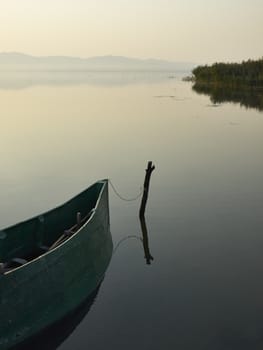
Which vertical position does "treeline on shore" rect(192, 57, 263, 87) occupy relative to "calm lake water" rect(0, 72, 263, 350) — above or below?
above

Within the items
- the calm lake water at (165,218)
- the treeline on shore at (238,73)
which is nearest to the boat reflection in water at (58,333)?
the calm lake water at (165,218)

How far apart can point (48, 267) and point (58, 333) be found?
1.26 m

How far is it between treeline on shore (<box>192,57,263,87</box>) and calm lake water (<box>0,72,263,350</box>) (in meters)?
40.7

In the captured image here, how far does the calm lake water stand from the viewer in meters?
8.09

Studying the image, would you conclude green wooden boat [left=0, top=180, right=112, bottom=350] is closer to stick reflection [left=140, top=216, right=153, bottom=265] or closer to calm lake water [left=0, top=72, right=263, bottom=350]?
calm lake water [left=0, top=72, right=263, bottom=350]

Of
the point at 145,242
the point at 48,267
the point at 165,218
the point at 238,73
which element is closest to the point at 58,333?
the point at 48,267

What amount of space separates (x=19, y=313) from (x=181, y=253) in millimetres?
4934

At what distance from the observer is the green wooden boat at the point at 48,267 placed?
6949 mm

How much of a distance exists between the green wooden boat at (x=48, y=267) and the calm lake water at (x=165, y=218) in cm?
44

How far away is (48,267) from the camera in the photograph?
7.60 meters

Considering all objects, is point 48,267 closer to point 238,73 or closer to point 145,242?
point 145,242

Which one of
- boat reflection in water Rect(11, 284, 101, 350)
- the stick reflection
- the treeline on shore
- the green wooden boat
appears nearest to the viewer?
the green wooden boat

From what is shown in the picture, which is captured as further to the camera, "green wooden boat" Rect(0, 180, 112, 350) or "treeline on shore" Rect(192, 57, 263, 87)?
"treeline on shore" Rect(192, 57, 263, 87)

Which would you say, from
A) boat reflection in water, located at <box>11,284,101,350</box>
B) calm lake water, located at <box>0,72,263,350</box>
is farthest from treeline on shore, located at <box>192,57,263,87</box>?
boat reflection in water, located at <box>11,284,101,350</box>
